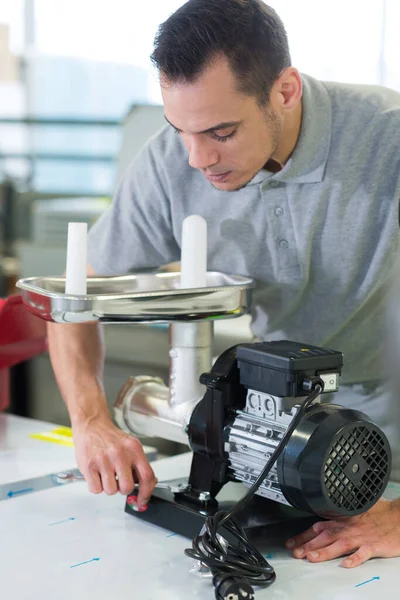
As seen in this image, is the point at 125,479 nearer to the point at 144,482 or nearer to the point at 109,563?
the point at 144,482

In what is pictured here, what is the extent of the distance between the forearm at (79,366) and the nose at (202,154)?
384 millimetres

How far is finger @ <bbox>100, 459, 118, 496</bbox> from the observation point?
3.84 feet

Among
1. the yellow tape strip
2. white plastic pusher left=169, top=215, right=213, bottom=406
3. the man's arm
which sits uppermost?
white plastic pusher left=169, top=215, right=213, bottom=406

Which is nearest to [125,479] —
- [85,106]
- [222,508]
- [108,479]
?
[108,479]

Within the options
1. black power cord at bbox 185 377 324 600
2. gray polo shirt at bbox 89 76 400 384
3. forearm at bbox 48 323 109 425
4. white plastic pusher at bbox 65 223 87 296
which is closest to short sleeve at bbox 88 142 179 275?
gray polo shirt at bbox 89 76 400 384

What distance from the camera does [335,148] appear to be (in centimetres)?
140

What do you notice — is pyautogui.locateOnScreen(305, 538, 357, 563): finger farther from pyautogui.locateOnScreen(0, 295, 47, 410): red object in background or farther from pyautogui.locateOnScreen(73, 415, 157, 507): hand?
pyautogui.locateOnScreen(0, 295, 47, 410): red object in background

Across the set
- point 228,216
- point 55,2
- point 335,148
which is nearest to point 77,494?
point 228,216

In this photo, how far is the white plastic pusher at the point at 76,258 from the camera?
3.66ft

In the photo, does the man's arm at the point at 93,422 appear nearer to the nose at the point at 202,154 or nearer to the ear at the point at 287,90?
the nose at the point at 202,154

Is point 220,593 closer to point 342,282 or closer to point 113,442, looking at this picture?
point 113,442

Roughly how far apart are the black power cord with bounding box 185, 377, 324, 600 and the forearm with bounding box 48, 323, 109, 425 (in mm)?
383

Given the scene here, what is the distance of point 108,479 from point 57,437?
0.49m

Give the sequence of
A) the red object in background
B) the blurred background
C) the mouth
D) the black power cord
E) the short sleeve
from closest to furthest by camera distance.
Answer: the black power cord, the mouth, the short sleeve, the red object in background, the blurred background
